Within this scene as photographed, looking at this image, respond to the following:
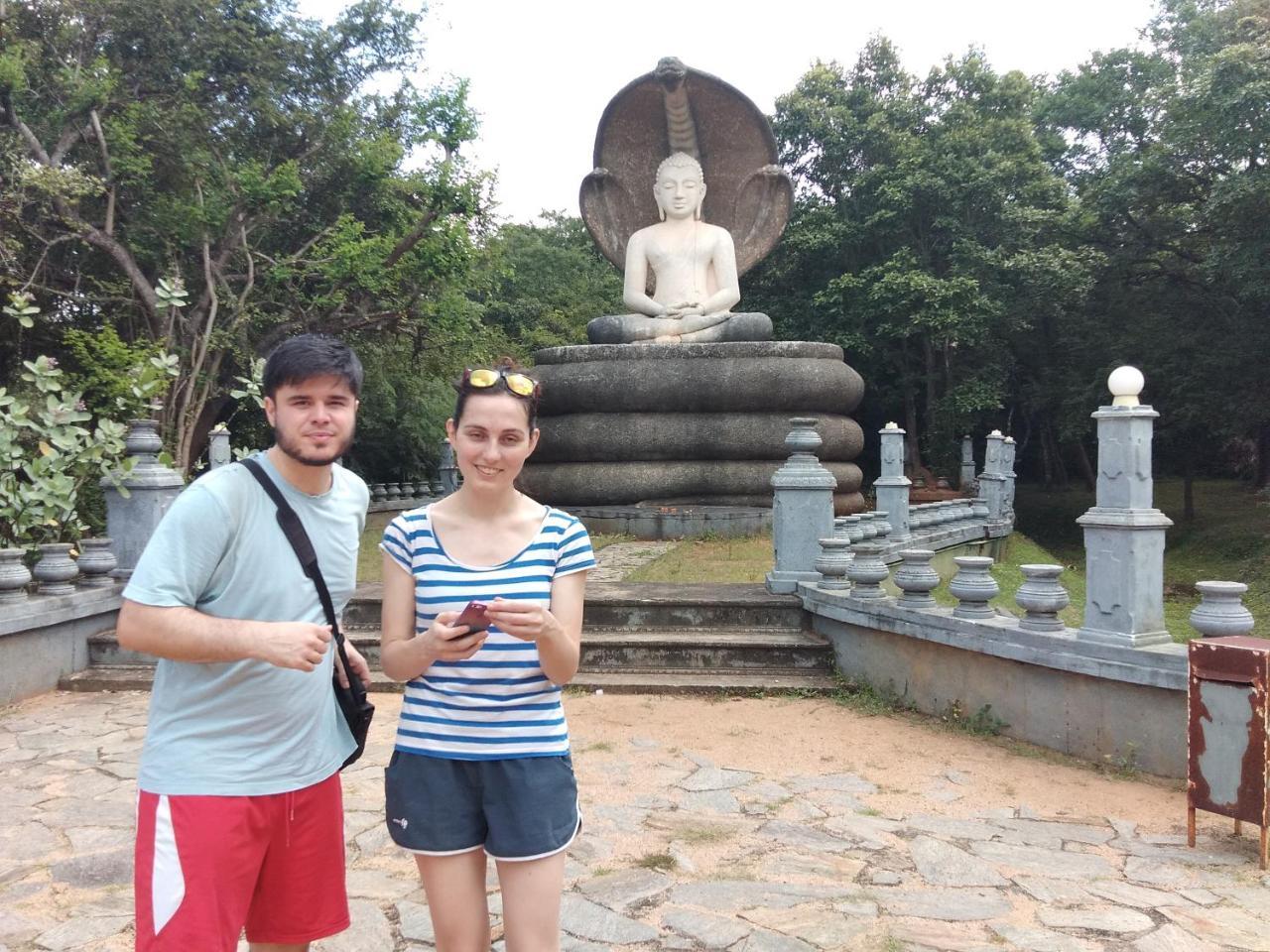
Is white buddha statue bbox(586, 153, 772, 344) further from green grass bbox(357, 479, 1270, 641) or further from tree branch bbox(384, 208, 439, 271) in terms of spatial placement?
tree branch bbox(384, 208, 439, 271)

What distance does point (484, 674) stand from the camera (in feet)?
6.79

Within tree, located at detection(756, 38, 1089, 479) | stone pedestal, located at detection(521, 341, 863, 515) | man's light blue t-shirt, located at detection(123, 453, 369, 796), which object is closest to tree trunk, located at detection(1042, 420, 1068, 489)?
tree, located at detection(756, 38, 1089, 479)

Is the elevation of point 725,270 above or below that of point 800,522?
above

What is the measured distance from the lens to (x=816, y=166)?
2291 cm

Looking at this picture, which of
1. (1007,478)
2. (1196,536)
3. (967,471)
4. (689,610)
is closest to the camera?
(689,610)

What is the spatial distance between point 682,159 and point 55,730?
9122mm

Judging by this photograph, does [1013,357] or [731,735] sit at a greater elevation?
[1013,357]

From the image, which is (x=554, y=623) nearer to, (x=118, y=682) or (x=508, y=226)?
(x=118, y=682)

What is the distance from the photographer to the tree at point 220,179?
44.5 feet

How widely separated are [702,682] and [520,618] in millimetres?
4140

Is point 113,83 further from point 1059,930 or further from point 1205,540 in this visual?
point 1205,540

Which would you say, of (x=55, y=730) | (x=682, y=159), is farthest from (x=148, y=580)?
(x=682, y=159)

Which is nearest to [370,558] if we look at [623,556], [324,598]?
[623,556]

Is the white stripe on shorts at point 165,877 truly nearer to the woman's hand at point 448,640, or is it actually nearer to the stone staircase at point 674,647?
the woman's hand at point 448,640
